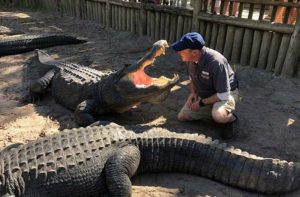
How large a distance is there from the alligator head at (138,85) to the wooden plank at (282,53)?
84.4 inches

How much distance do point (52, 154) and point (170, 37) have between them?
163 inches

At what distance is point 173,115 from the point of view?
146 inches

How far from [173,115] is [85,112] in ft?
3.31

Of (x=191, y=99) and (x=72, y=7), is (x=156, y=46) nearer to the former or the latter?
(x=191, y=99)

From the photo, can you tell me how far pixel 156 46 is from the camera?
10.0ft

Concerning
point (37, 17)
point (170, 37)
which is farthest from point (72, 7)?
point (170, 37)

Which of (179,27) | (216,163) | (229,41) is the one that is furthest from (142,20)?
(216,163)

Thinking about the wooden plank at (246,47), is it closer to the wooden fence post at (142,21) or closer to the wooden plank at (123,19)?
the wooden fence post at (142,21)

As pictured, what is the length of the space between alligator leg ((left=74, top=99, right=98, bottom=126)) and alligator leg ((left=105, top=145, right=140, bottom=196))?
1002 millimetres

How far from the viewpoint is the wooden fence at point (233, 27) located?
14.7 ft

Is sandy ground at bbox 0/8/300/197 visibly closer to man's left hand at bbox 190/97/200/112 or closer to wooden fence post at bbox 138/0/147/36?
man's left hand at bbox 190/97/200/112

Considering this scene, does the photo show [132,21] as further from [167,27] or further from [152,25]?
[167,27]

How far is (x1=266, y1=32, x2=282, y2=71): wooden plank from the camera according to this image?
180 inches

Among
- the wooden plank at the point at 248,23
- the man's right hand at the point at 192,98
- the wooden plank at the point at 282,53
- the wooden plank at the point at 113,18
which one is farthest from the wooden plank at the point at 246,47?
the wooden plank at the point at 113,18
